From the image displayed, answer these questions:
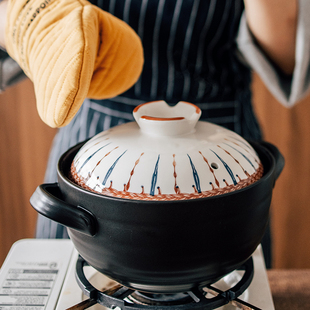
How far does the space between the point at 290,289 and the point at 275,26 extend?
0.45 m

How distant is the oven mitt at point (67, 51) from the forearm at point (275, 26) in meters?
0.26

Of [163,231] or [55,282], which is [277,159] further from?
[55,282]

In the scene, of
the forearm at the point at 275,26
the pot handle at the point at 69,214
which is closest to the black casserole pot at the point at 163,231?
the pot handle at the point at 69,214

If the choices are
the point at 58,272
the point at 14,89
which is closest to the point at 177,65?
the point at 58,272

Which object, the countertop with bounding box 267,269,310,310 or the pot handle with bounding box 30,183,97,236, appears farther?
the countertop with bounding box 267,269,310,310

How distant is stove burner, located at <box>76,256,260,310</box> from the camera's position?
1.20 ft

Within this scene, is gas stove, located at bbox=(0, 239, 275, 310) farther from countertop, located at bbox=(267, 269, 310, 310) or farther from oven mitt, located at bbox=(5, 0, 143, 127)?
oven mitt, located at bbox=(5, 0, 143, 127)

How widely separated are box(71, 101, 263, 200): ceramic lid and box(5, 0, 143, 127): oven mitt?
0.22 ft

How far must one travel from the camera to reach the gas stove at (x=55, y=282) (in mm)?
429

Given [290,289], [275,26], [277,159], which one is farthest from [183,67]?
[290,289]

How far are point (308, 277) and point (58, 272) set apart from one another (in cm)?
38

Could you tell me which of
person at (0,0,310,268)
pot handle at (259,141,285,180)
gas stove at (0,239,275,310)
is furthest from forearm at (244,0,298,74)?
gas stove at (0,239,275,310)

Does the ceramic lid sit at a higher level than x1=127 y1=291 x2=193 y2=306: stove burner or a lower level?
higher

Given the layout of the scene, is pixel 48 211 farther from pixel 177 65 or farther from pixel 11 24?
pixel 177 65
